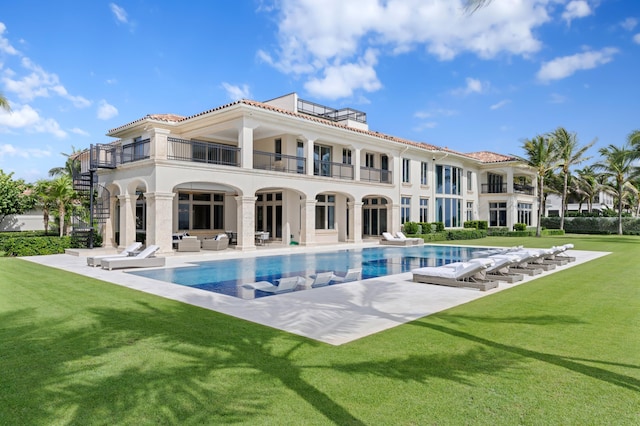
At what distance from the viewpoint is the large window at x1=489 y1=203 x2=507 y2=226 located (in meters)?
41.6

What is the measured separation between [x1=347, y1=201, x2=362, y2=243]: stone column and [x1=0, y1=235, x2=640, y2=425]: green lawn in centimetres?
1978

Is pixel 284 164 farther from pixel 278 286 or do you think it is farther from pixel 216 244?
pixel 278 286

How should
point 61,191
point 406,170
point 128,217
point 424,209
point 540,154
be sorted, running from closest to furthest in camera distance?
point 128,217 < point 61,191 < point 406,170 < point 424,209 < point 540,154

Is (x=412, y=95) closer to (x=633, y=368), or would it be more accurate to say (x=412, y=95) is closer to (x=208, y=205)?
(x=208, y=205)

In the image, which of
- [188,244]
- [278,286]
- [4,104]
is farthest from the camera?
[188,244]

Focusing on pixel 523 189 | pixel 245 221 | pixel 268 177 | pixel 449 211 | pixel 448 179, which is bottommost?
pixel 245 221

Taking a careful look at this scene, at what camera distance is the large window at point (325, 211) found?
28.0 meters

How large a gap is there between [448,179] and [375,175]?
9.91 metres

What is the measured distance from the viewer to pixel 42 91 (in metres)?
24.2

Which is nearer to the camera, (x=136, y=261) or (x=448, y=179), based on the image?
(x=136, y=261)

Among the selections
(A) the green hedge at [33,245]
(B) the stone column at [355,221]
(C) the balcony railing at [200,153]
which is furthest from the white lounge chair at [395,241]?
(A) the green hedge at [33,245]

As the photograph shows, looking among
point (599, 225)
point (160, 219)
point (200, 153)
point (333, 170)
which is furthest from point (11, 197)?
point (599, 225)

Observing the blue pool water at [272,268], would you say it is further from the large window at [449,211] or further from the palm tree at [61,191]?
the palm tree at [61,191]

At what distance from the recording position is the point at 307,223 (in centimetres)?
2486
